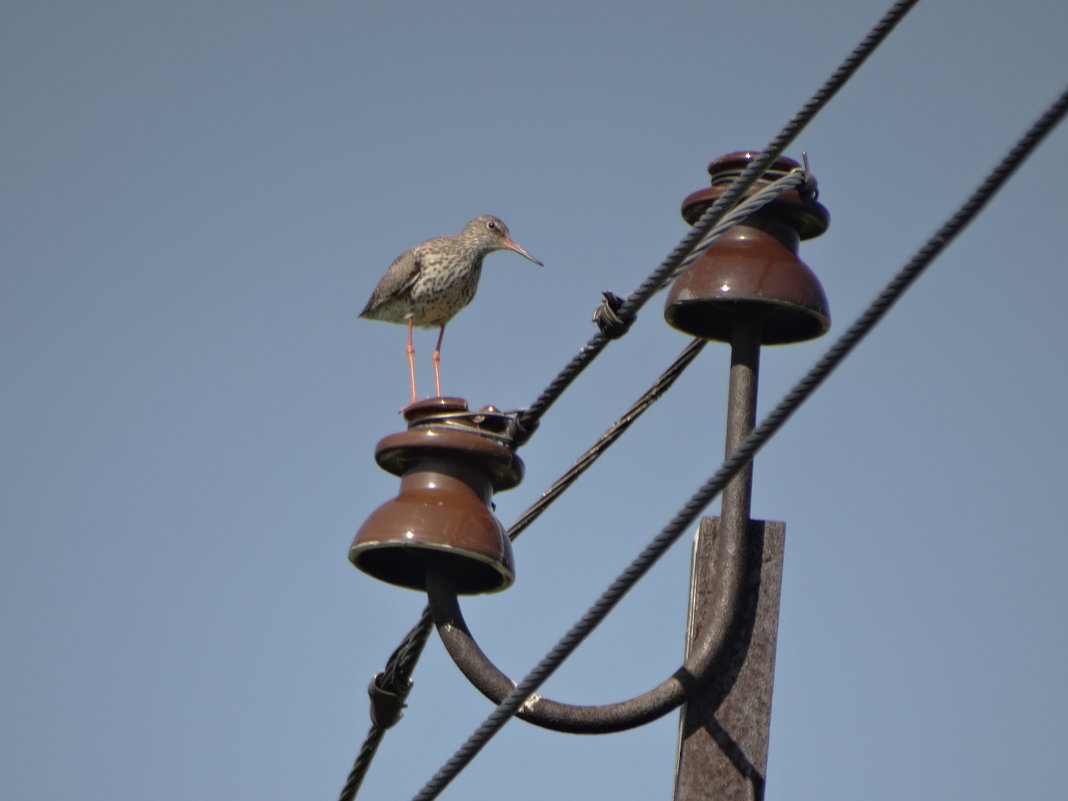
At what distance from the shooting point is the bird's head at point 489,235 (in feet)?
44.6

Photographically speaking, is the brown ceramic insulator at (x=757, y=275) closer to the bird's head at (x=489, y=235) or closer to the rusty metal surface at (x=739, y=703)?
the rusty metal surface at (x=739, y=703)

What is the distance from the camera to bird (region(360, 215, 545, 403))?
1307 cm

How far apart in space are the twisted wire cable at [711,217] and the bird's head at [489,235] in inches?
323

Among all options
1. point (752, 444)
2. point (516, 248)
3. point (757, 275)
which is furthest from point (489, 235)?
point (752, 444)

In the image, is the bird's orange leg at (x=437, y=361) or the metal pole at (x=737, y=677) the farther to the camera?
the bird's orange leg at (x=437, y=361)

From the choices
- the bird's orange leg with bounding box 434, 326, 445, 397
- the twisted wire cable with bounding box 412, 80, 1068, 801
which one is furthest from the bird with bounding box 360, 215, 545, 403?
the twisted wire cable with bounding box 412, 80, 1068, 801

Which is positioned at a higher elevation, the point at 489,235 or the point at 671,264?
the point at 489,235

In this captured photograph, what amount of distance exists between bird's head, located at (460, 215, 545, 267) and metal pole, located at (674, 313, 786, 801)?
27.6 feet

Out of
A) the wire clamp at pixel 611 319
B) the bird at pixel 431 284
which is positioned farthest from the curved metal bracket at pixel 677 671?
the bird at pixel 431 284

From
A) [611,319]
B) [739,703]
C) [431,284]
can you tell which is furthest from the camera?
[431,284]

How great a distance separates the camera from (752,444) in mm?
4059

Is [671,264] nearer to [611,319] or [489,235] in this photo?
[611,319]

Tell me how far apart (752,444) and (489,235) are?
32.3 feet

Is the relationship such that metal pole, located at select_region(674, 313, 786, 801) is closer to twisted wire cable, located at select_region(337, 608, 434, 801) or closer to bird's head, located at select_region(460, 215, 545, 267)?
twisted wire cable, located at select_region(337, 608, 434, 801)
